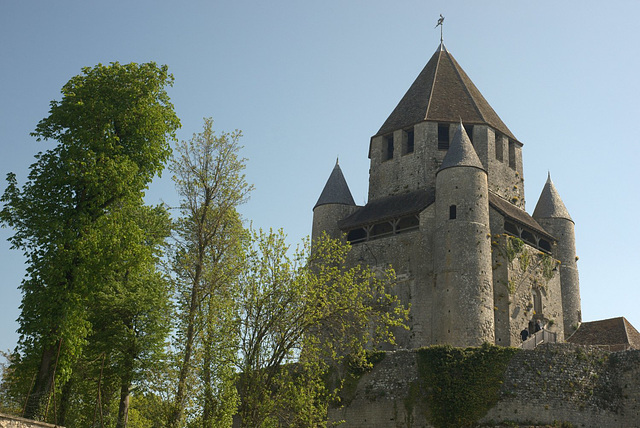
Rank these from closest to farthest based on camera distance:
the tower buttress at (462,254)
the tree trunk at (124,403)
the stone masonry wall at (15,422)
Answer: the stone masonry wall at (15,422), the tree trunk at (124,403), the tower buttress at (462,254)

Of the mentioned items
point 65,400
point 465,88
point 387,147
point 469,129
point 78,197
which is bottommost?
point 65,400

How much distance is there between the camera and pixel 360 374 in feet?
91.7

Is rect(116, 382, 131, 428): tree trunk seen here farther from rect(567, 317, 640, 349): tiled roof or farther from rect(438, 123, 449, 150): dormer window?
rect(438, 123, 449, 150): dormer window

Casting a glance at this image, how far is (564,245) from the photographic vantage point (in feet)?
128

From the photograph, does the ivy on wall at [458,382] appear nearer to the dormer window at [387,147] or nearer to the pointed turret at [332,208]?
the pointed turret at [332,208]

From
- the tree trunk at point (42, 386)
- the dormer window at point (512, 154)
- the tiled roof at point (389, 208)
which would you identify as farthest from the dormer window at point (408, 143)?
the tree trunk at point (42, 386)

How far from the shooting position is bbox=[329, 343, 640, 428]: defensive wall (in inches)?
1024

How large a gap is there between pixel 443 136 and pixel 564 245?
9.11 metres

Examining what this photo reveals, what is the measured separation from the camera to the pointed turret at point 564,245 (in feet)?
123

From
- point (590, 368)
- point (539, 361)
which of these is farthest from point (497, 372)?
point (590, 368)

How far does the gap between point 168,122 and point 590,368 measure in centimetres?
1879

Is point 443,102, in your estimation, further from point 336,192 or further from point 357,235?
point 357,235

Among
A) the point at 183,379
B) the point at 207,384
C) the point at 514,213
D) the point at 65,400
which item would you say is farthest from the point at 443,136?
the point at 183,379

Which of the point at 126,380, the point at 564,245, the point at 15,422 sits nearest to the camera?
the point at 15,422
